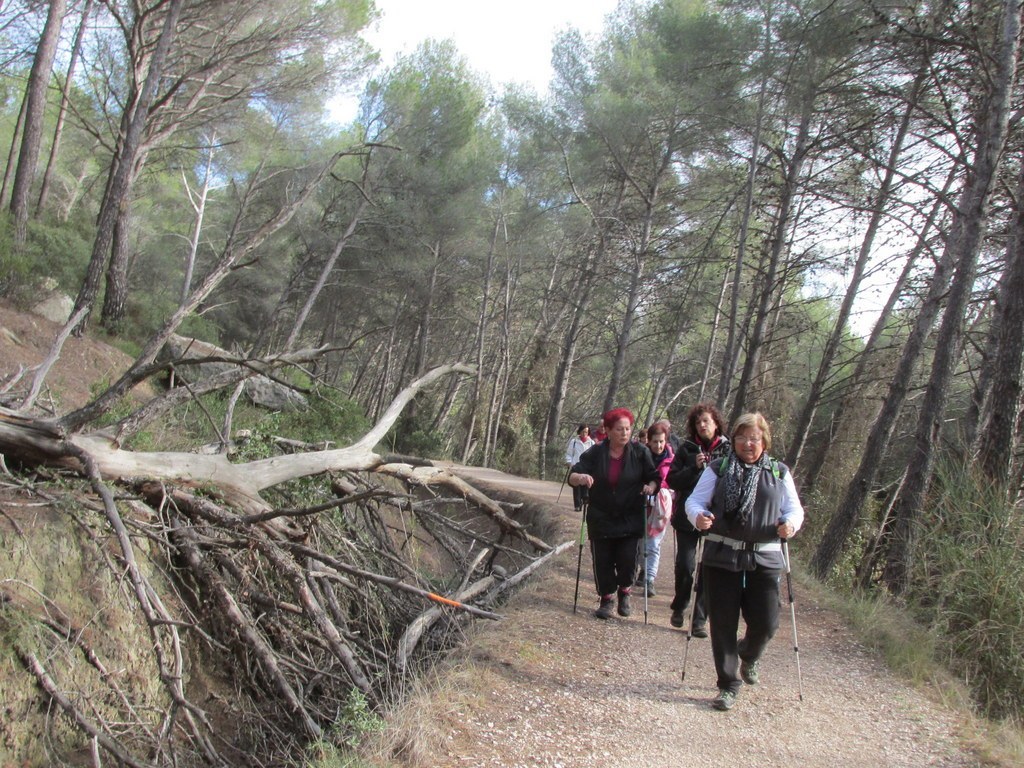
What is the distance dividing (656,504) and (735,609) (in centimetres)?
265

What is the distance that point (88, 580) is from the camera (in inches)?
170

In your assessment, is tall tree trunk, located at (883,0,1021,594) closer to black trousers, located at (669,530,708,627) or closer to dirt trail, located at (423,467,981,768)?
dirt trail, located at (423,467,981,768)

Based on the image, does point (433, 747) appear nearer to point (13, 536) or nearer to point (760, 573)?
point (760, 573)

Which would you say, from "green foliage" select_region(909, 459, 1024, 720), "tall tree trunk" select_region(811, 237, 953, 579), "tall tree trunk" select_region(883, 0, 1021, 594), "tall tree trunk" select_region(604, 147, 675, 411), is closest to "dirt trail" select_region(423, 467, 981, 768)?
"green foliage" select_region(909, 459, 1024, 720)

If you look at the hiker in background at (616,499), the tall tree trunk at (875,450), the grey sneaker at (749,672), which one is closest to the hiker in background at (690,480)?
the hiker in background at (616,499)

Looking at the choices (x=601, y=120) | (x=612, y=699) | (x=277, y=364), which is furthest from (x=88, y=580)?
(x=601, y=120)

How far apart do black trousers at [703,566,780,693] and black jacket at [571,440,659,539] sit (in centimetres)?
143

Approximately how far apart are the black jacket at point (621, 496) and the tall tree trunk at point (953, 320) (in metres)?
2.92

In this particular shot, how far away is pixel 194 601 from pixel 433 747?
2087mm

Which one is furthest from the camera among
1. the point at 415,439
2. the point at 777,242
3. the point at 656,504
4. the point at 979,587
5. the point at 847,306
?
the point at 415,439

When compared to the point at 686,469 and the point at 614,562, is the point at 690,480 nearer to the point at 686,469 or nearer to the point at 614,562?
the point at 686,469

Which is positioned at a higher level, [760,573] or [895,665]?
[760,573]

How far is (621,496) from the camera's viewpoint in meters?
5.80

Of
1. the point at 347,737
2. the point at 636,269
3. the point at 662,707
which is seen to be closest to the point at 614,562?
the point at 662,707
